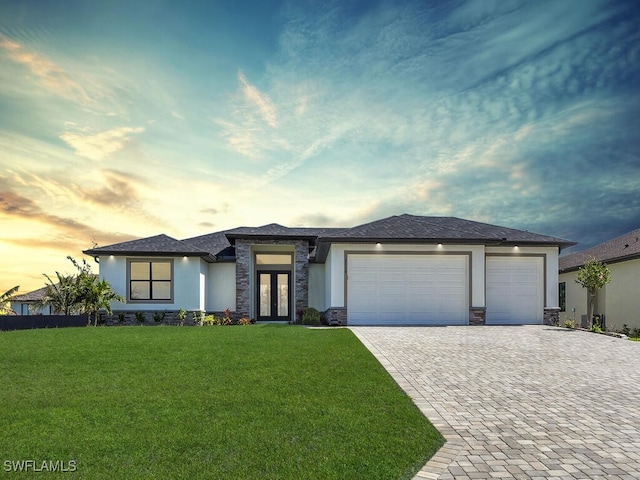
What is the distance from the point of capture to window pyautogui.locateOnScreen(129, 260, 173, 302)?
20516 millimetres

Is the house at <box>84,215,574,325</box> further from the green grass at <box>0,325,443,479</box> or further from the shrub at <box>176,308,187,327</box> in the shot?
the green grass at <box>0,325,443,479</box>

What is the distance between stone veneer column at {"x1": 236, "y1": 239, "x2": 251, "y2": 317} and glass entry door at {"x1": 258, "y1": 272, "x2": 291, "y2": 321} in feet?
4.51

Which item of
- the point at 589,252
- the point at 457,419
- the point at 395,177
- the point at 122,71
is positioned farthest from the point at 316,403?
the point at 589,252

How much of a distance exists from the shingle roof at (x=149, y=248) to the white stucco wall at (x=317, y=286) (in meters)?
5.04

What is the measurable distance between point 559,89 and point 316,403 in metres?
16.7

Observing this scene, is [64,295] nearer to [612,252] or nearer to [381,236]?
[381,236]

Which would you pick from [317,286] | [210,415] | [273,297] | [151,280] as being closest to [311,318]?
[317,286]

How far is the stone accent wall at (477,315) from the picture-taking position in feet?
59.5

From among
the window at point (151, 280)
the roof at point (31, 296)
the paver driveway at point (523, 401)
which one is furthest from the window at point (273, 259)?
the roof at point (31, 296)

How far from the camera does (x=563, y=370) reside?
976 cm

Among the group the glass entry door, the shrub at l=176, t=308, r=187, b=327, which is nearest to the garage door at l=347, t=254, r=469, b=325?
the glass entry door

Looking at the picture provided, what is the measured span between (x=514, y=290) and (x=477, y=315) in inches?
98.3

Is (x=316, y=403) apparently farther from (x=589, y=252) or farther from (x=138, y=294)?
(x=589, y=252)

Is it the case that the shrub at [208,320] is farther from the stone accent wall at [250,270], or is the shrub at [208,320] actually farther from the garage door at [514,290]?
the garage door at [514,290]
